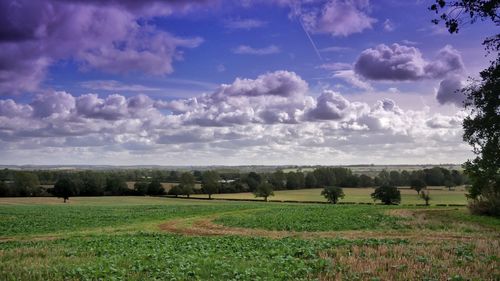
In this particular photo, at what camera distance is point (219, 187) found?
440 ft

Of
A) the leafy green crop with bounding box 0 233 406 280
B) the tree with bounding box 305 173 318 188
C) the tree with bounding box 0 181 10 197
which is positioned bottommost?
the tree with bounding box 0 181 10 197

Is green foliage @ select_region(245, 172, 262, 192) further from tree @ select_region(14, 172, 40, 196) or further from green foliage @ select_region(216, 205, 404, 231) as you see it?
green foliage @ select_region(216, 205, 404, 231)

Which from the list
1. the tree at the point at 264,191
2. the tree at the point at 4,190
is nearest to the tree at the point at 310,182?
the tree at the point at 264,191

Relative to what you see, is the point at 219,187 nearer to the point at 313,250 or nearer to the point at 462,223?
the point at 462,223

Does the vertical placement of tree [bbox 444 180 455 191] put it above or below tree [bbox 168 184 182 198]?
above

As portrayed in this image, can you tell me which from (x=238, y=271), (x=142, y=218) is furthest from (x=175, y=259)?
(x=142, y=218)

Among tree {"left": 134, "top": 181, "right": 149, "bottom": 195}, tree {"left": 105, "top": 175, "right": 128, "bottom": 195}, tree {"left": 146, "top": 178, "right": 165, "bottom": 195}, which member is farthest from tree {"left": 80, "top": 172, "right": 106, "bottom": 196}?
tree {"left": 146, "top": 178, "right": 165, "bottom": 195}

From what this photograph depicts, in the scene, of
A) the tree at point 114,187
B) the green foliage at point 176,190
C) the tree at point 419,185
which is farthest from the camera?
the tree at point 114,187

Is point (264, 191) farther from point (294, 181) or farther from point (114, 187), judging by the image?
point (114, 187)

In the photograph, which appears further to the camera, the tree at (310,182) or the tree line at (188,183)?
the tree at (310,182)

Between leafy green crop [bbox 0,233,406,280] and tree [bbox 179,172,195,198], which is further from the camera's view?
tree [bbox 179,172,195,198]

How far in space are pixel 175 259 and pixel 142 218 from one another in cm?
3983

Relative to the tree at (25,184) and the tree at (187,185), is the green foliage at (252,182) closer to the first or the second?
the tree at (187,185)

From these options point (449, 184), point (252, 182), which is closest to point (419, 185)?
point (449, 184)
